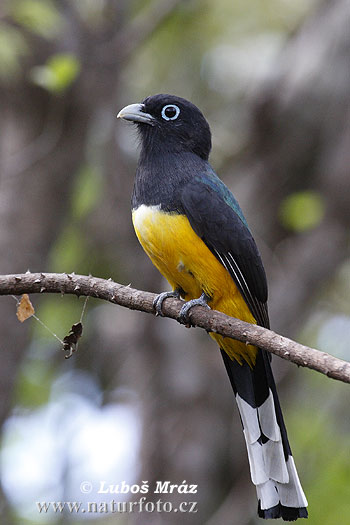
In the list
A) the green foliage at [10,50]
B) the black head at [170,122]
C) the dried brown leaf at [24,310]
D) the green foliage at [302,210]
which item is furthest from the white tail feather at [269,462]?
the green foliage at [10,50]

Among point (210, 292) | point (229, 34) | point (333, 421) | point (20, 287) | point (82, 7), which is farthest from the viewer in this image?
point (229, 34)

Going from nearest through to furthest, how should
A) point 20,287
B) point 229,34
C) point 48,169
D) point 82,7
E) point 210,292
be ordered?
point 20,287
point 210,292
point 48,169
point 82,7
point 229,34

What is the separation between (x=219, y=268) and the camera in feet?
15.1

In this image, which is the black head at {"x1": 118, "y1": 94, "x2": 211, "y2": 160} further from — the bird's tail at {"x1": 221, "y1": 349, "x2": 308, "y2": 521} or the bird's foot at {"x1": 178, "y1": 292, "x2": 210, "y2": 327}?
the bird's tail at {"x1": 221, "y1": 349, "x2": 308, "y2": 521}

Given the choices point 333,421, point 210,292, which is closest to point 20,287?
point 210,292

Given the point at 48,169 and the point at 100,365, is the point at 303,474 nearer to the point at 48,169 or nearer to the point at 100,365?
the point at 100,365

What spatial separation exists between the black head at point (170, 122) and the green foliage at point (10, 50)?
2.04m

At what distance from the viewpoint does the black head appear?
202 inches

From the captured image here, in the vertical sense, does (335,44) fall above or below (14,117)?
above

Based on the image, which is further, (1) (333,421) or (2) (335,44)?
(1) (333,421)

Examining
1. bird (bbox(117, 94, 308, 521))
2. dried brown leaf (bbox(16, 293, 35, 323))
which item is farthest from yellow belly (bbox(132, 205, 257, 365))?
dried brown leaf (bbox(16, 293, 35, 323))

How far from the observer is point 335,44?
8.09 metres

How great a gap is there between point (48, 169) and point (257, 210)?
7.57ft

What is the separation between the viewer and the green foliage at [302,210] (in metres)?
7.53
